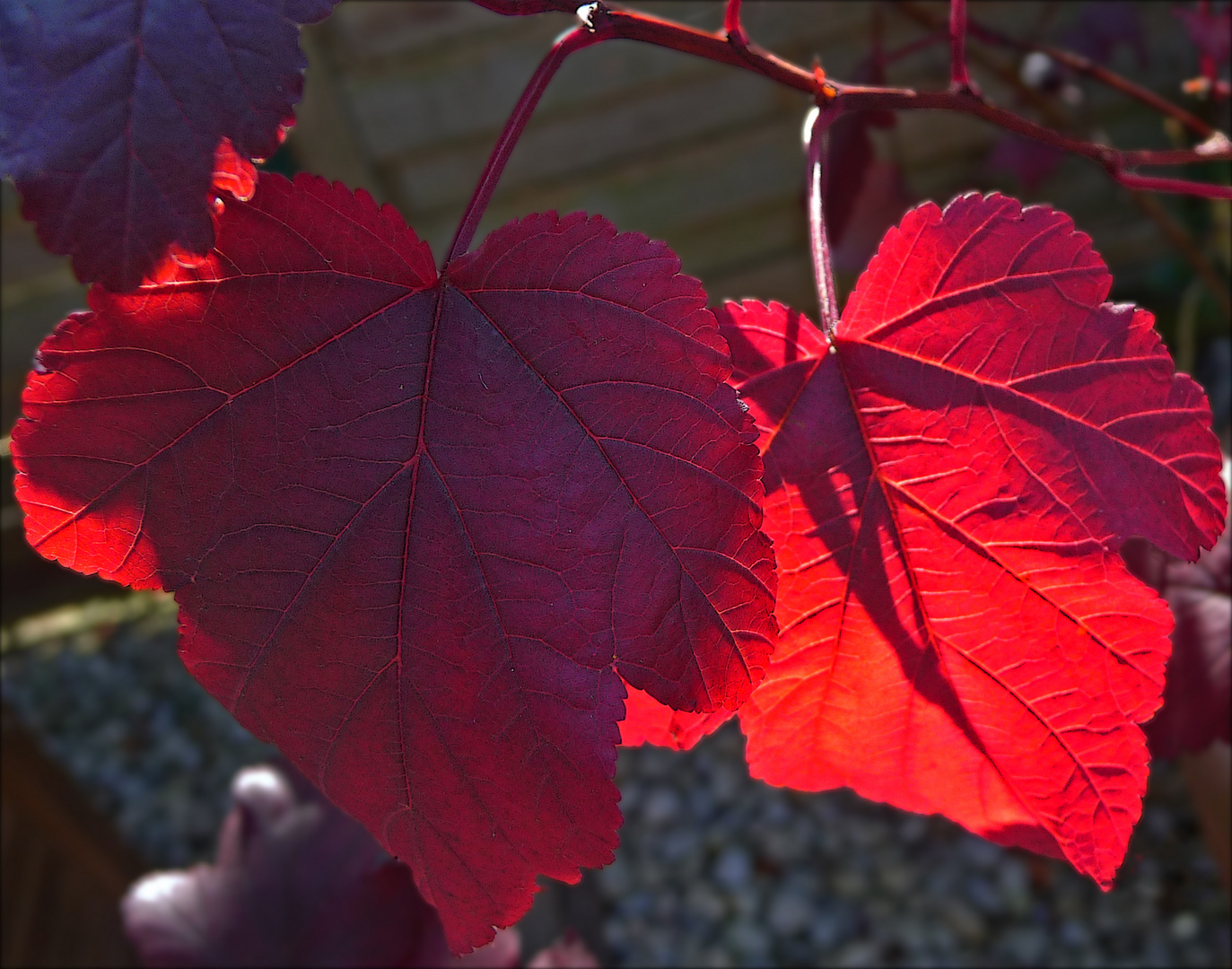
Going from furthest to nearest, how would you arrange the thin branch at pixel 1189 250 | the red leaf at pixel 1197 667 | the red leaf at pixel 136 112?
the thin branch at pixel 1189 250 < the red leaf at pixel 1197 667 < the red leaf at pixel 136 112

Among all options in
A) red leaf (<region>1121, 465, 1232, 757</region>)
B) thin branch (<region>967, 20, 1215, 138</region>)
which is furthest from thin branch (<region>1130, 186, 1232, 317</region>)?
red leaf (<region>1121, 465, 1232, 757</region>)

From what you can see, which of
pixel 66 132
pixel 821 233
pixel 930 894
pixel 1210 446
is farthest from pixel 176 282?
pixel 930 894

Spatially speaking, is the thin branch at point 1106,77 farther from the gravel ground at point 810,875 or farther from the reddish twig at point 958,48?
the gravel ground at point 810,875

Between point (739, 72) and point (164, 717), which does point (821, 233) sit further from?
point (164, 717)

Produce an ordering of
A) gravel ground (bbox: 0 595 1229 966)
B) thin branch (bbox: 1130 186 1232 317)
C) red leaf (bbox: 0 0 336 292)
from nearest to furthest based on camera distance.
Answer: red leaf (bbox: 0 0 336 292)
thin branch (bbox: 1130 186 1232 317)
gravel ground (bbox: 0 595 1229 966)

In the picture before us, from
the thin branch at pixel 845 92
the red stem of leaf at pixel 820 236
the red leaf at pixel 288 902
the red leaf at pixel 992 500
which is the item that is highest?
the thin branch at pixel 845 92

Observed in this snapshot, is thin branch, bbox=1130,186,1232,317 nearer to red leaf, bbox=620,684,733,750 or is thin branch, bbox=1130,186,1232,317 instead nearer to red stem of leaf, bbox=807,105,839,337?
red stem of leaf, bbox=807,105,839,337

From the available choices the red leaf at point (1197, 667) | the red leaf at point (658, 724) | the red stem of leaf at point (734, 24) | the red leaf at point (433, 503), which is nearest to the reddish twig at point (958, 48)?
the red stem of leaf at point (734, 24)
